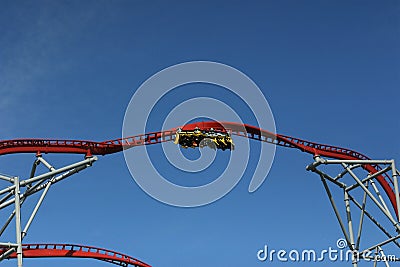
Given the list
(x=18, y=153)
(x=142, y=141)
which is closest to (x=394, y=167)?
(x=142, y=141)

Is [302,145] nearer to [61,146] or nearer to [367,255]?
[367,255]

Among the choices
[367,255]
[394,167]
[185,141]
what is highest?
[185,141]

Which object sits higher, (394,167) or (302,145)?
(302,145)

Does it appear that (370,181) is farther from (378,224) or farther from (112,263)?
(112,263)

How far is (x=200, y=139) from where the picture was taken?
26.9 m

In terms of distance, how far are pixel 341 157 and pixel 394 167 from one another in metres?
5.22

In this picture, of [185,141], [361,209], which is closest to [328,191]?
[361,209]

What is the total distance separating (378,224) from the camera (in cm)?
2842

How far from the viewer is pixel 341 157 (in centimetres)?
2972

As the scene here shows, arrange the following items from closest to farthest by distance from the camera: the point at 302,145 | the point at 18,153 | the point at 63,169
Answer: the point at 63,169 < the point at 18,153 < the point at 302,145

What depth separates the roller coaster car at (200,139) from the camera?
88.1ft

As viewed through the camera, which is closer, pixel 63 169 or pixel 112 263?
pixel 63 169

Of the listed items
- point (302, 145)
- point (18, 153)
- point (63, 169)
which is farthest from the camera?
point (302, 145)

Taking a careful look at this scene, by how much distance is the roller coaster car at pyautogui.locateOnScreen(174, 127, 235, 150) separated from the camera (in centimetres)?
2684
